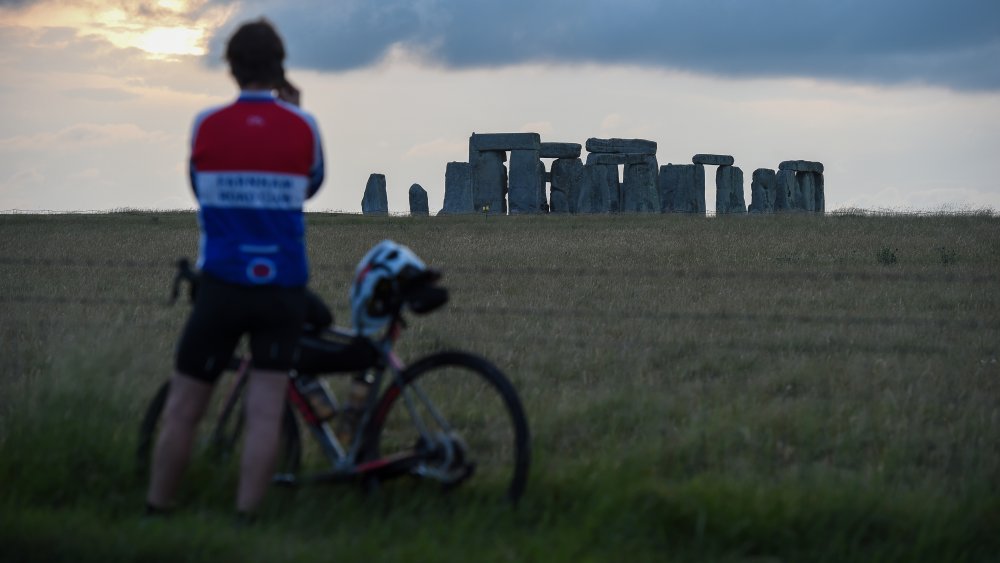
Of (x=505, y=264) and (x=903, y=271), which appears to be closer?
(x=903, y=271)

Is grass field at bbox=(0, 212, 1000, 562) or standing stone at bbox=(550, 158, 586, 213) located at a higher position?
standing stone at bbox=(550, 158, 586, 213)

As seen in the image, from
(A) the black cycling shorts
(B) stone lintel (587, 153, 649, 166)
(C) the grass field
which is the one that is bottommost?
(C) the grass field

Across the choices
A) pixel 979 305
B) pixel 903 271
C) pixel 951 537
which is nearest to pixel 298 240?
pixel 951 537

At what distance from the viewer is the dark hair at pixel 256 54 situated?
486cm

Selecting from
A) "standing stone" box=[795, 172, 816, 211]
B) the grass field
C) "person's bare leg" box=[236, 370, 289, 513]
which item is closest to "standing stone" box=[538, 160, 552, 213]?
"standing stone" box=[795, 172, 816, 211]

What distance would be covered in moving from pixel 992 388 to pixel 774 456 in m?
2.53

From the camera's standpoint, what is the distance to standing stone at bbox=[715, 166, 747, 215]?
41.4 meters

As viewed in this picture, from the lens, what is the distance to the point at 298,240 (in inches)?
193

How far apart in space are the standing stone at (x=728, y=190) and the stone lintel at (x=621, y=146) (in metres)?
3.19

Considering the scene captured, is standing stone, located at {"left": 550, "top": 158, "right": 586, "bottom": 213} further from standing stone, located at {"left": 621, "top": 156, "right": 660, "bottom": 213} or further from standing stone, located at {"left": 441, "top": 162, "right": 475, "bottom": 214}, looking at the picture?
standing stone, located at {"left": 441, "top": 162, "right": 475, "bottom": 214}

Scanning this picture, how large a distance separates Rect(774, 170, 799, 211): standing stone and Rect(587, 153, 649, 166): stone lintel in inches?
228

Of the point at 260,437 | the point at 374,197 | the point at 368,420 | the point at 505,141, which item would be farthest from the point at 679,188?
the point at 260,437

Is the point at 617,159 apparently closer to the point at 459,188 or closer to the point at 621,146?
the point at 621,146

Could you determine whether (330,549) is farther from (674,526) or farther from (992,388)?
(992,388)
